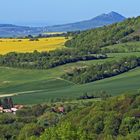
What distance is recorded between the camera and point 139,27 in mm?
120375

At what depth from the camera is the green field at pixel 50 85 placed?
69625mm

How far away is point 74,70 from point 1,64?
13.7m

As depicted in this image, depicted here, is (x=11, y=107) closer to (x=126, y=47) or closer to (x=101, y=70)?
(x=101, y=70)

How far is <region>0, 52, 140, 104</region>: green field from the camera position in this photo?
69625 mm

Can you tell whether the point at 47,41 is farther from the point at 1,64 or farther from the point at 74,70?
the point at 74,70

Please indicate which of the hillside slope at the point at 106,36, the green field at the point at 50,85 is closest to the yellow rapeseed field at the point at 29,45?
the hillside slope at the point at 106,36

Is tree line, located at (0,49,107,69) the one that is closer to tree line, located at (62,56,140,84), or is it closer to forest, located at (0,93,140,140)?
tree line, located at (62,56,140,84)

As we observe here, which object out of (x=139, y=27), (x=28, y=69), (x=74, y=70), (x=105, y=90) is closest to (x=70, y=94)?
(x=105, y=90)

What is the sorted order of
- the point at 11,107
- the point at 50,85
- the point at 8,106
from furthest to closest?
the point at 50,85 → the point at 8,106 → the point at 11,107

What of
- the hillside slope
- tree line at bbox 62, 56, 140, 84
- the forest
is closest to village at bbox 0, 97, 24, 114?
the forest

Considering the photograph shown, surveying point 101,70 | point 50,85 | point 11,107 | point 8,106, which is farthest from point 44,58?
point 11,107

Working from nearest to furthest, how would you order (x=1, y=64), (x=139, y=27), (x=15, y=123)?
(x=15, y=123) < (x=1, y=64) < (x=139, y=27)

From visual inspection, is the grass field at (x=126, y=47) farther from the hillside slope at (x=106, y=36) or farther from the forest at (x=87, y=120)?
the forest at (x=87, y=120)

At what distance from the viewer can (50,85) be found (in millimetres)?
78750
